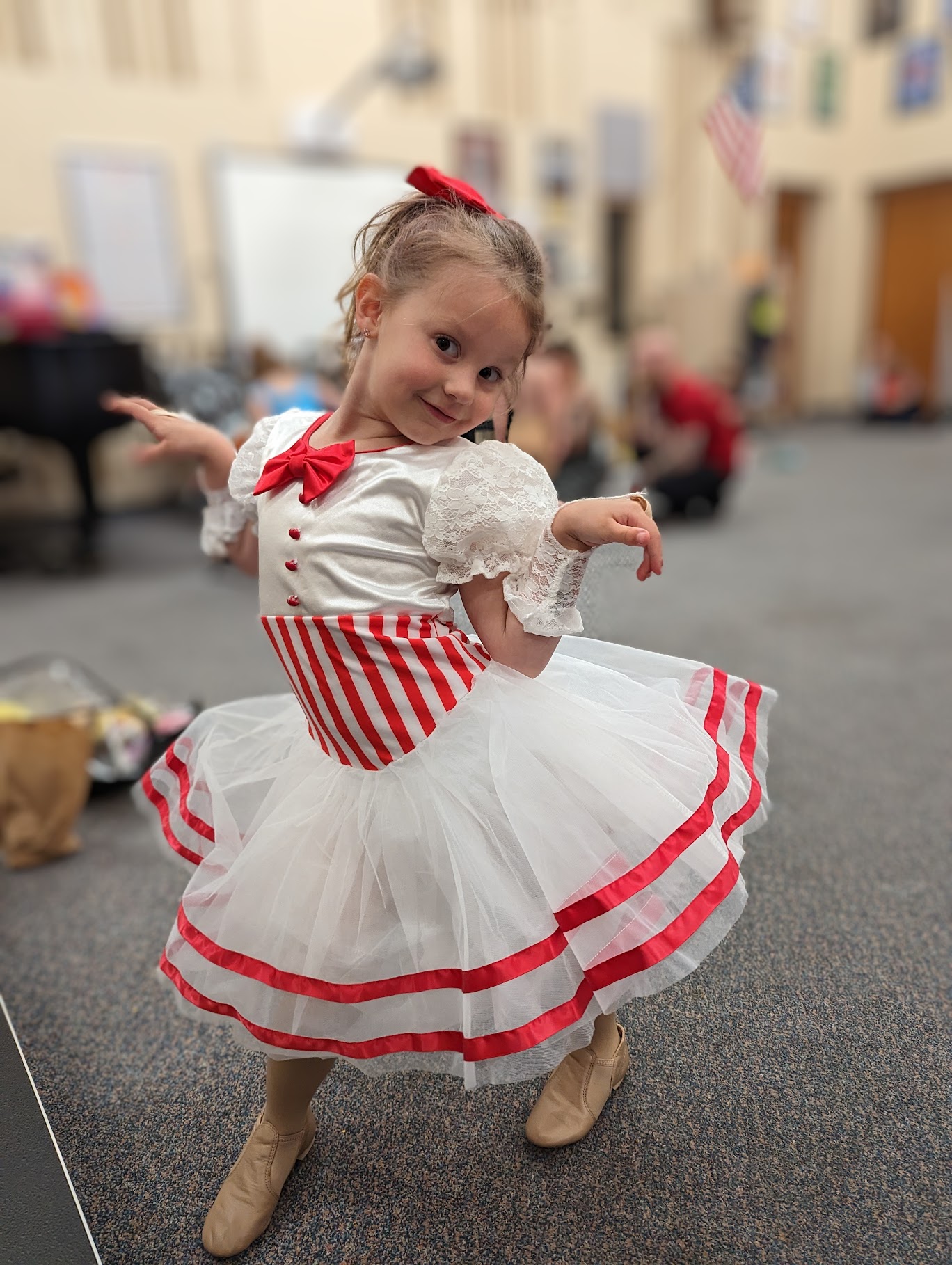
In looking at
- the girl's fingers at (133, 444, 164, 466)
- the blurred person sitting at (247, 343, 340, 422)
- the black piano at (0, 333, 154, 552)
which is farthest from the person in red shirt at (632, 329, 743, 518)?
the girl's fingers at (133, 444, 164, 466)

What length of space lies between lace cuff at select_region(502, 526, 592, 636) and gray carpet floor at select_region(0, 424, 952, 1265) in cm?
16

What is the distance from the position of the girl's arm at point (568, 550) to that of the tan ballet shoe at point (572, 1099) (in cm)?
47

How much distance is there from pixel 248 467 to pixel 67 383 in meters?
2.88

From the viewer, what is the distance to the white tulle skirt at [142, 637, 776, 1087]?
84 centimetres

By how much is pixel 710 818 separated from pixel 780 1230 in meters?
0.43

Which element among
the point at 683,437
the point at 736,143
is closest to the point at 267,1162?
the point at 683,437

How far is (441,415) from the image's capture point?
0.87m

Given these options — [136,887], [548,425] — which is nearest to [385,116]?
[548,425]

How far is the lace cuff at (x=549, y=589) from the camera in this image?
830mm

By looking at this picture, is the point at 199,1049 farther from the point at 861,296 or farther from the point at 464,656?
the point at 861,296

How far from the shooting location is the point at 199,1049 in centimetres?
119

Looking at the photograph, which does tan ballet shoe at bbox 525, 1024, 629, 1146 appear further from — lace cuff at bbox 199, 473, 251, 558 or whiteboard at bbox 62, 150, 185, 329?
whiteboard at bbox 62, 150, 185, 329

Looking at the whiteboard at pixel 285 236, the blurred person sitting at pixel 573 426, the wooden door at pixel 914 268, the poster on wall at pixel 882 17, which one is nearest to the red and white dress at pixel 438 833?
the blurred person sitting at pixel 573 426

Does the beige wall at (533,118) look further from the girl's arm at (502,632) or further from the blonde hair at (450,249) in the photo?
the girl's arm at (502,632)
